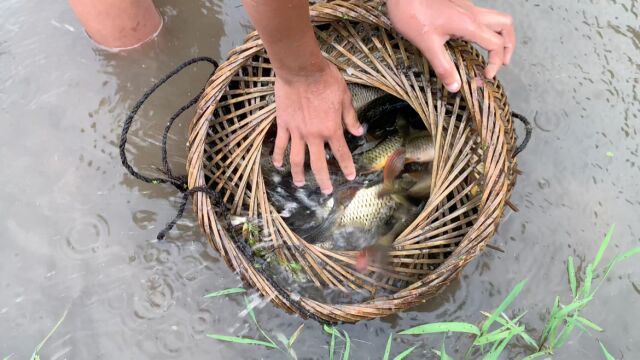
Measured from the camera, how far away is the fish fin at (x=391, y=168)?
1980 millimetres

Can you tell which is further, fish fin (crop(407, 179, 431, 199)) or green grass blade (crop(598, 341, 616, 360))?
fish fin (crop(407, 179, 431, 199))

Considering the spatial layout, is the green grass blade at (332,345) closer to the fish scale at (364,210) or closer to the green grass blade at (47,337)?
the fish scale at (364,210)

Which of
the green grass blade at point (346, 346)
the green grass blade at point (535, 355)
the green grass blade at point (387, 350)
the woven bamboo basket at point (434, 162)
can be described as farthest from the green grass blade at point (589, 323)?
the green grass blade at point (346, 346)

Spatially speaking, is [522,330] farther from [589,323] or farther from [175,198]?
[175,198]

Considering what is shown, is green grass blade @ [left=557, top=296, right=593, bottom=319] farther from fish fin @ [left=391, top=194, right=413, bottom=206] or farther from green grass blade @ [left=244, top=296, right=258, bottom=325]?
green grass blade @ [left=244, top=296, right=258, bottom=325]

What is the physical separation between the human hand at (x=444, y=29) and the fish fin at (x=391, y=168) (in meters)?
0.38

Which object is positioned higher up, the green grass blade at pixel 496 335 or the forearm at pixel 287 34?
the forearm at pixel 287 34

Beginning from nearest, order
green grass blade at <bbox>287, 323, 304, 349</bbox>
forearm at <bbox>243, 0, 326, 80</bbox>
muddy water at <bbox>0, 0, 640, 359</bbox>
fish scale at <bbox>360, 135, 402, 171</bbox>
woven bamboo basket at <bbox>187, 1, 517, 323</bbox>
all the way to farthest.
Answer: forearm at <bbox>243, 0, 326, 80</bbox> < woven bamboo basket at <bbox>187, 1, 517, 323</bbox> < green grass blade at <bbox>287, 323, 304, 349</bbox> < muddy water at <bbox>0, 0, 640, 359</bbox> < fish scale at <bbox>360, 135, 402, 171</bbox>

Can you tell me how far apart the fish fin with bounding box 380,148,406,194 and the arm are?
0.13 metres

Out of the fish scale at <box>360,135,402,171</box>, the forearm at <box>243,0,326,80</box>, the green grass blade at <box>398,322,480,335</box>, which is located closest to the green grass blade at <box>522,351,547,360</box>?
the green grass blade at <box>398,322,480,335</box>

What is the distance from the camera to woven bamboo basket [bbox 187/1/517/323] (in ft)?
5.31

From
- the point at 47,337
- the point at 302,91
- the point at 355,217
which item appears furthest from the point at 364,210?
the point at 47,337

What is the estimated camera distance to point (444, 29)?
1.67 meters

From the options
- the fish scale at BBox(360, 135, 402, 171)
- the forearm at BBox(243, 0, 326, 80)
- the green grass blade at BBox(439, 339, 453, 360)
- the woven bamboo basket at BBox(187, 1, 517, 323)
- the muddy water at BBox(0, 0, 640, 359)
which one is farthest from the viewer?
the fish scale at BBox(360, 135, 402, 171)
